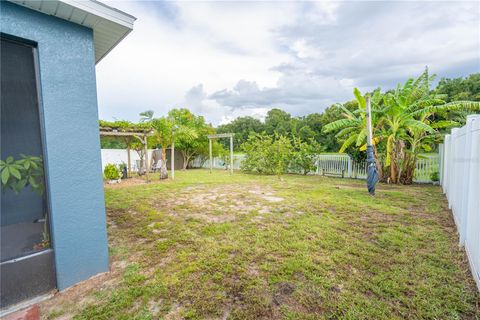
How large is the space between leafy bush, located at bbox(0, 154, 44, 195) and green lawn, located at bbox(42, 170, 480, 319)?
1.30 m

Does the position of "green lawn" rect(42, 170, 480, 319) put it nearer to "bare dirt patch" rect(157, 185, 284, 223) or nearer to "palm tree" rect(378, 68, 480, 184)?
"bare dirt patch" rect(157, 185, 284, 223)

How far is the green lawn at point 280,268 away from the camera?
2072mm

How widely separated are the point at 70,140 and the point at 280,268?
9.72ft

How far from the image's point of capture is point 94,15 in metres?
2.43

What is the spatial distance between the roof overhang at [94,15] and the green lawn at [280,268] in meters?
3.08

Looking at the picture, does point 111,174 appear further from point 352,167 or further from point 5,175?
point 352,167

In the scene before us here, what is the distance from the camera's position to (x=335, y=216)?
477 cm

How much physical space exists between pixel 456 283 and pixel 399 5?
7940 mm

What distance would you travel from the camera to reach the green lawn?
2072 mm

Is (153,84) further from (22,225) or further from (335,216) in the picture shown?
(335,216)

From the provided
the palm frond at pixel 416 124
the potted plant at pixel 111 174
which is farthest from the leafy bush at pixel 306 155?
the potted plant at pixel 111 174

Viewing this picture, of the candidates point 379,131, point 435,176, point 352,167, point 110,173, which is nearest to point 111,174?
point 110,173

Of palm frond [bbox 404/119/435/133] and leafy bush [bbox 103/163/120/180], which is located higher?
palm frond [bbox 404/119/435/133]

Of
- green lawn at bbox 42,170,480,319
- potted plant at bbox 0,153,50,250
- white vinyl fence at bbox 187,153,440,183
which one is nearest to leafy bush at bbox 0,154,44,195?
potted plant at bbox 0,153,50,250
